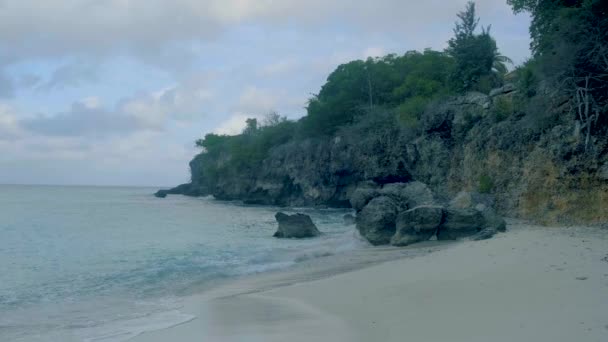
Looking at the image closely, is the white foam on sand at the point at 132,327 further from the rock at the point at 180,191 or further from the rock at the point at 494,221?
the rock at the point at 180,191

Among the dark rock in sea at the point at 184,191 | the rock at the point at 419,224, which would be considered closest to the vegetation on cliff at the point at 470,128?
the rock at the point at 419,224

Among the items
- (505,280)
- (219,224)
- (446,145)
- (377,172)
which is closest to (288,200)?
(377,172)

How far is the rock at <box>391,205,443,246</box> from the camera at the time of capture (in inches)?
697

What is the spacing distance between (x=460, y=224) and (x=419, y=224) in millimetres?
1324

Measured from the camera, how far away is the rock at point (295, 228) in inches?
937

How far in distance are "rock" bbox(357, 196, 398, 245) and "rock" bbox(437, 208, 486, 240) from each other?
2.15 m

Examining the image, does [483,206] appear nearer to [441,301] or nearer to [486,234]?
[486,234]

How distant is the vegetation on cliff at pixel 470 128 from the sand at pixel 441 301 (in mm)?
5939

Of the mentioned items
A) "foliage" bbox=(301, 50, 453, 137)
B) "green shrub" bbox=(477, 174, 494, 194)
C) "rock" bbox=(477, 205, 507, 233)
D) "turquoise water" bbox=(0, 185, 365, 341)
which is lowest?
"turquoise water" bbox=(0, 185, 365, 341)

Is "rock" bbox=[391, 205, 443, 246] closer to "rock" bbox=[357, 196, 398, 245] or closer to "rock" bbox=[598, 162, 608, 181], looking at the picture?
"rock" bbox=[357, 196, 398, 245]

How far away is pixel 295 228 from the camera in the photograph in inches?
939

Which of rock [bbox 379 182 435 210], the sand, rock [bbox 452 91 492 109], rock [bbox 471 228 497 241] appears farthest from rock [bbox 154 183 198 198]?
the sand

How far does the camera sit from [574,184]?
680 inches

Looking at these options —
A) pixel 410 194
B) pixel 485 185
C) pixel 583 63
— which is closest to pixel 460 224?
pixel 410 194
